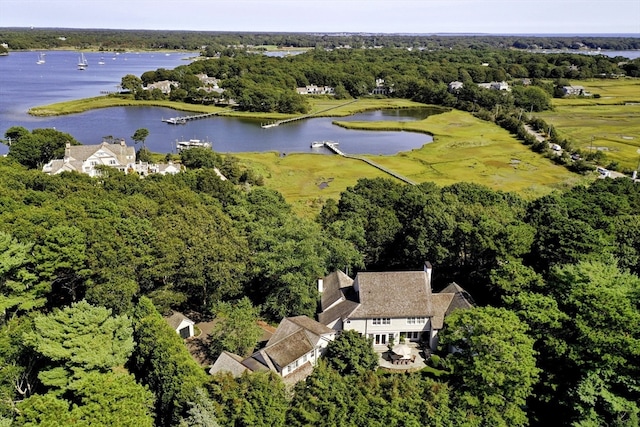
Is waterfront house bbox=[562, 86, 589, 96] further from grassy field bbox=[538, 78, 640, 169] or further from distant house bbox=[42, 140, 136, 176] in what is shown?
distant house bbox=[42, 140, 136, 176]

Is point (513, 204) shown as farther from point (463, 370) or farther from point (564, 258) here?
point (463, 370)

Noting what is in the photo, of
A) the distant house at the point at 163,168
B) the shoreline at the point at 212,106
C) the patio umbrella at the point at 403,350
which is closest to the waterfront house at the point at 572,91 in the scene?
the shoreline at the point at 212,106

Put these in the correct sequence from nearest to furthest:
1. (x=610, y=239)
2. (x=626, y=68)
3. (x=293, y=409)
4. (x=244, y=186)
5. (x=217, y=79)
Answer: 1. (x=293, y=409)
2. (x=610, y=239)
3. (x=244, y=186)
4. (x=217, y=79)
5. (x=626, y=68)

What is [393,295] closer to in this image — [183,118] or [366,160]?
[366,160]

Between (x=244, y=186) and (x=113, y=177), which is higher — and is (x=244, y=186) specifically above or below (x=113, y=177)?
below

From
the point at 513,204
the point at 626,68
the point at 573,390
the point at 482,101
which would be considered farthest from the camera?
the point at 626,68

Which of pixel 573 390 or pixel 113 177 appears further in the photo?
pixel 113 177

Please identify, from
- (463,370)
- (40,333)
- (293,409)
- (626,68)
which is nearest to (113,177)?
(40,333)
